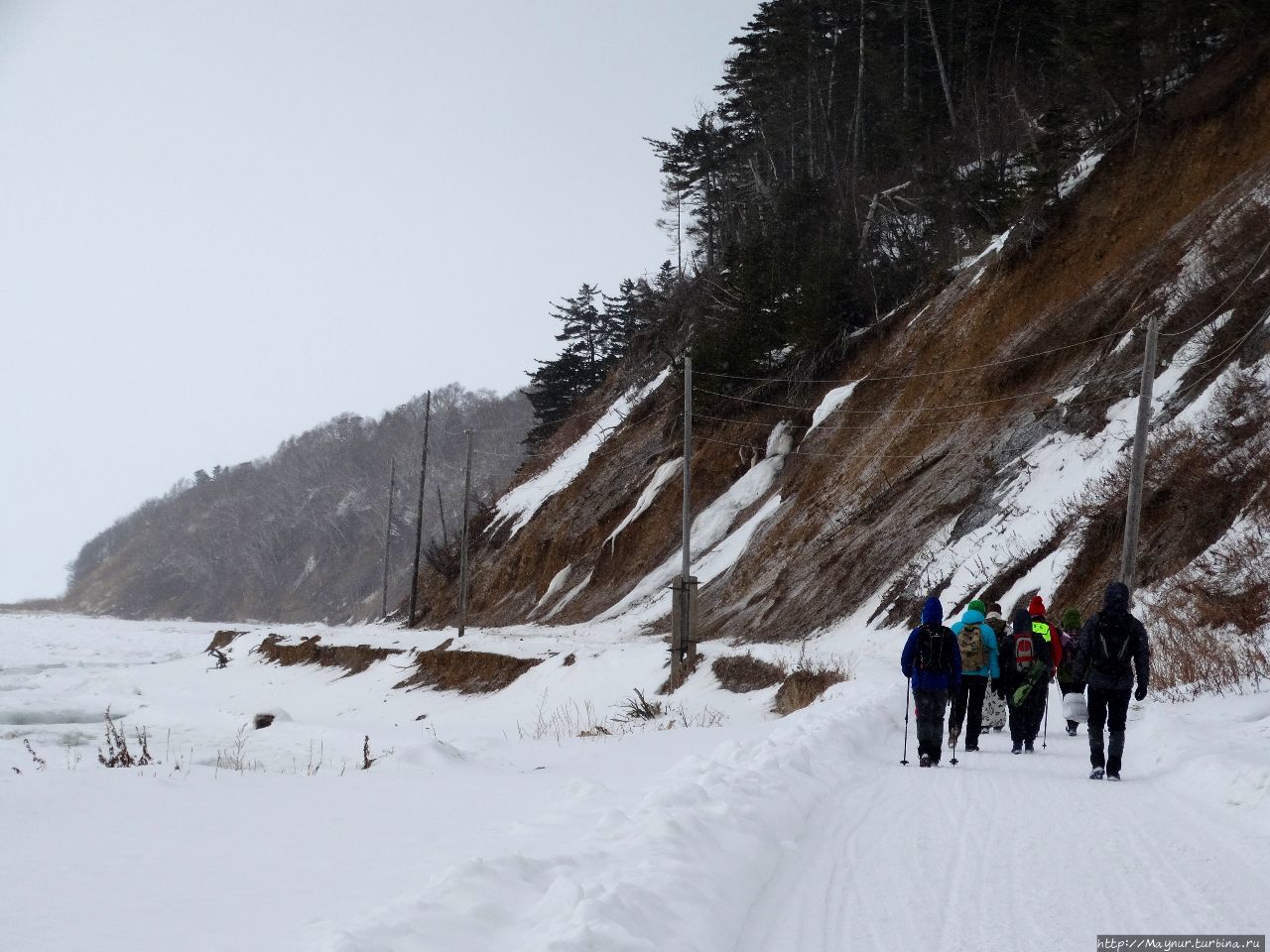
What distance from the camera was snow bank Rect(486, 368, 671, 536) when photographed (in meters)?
49.4

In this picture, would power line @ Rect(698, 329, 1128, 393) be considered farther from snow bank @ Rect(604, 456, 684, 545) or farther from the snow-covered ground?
the snow-covered ground

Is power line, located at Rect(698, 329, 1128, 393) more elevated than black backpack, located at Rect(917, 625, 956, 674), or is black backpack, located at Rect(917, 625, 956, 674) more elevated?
power line, located at Rect(698, 329, 1128, 393)

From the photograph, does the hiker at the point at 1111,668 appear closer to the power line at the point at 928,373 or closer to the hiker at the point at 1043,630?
the hiker at the point at 1043,630

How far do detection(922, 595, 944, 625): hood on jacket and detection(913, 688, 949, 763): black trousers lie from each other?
0.75 meters

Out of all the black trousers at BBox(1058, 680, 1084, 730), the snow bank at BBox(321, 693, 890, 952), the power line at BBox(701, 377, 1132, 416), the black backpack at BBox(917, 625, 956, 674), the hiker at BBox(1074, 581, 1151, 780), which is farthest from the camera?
the power line at BBox(701, 377, 1132, 416)

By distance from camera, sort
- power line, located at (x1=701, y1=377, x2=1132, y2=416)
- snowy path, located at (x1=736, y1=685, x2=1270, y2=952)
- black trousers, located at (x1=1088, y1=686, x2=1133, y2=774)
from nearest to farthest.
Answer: snowy path, located at (x1=736, y1=685, x2=1270, y2=952) < black trousers, located at (x1=1088, y1=686, x2=1133, y2=774) < power line, located at (x1=701, y1=377, x2=1132, y2=416)

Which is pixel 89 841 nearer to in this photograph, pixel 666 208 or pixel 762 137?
pixel 762 137

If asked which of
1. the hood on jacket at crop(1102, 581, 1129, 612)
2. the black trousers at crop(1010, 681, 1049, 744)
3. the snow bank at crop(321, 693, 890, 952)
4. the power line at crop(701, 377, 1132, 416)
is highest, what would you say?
the power line at crop(701, 377, 1132, 416)

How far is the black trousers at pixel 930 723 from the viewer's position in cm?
1023

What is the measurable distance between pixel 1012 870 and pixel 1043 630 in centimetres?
698

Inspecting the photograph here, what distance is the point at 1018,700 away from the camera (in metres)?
11.3

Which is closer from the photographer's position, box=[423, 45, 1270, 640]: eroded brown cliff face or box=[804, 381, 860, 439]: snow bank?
box=[423, 45, 1270, 640]: eroded brown cliff face

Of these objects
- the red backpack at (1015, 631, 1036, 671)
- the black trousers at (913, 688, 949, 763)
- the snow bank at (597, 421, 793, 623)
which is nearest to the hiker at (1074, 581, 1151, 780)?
the black trousers at (913, 688, 949, 763)

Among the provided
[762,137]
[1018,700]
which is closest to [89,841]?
[1018,700]
